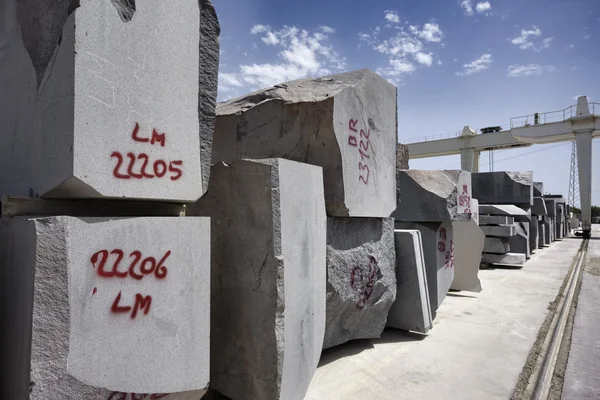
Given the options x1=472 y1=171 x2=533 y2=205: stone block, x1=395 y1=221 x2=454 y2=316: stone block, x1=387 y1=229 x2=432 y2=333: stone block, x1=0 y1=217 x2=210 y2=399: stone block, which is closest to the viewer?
x1=0 y1=217 x2=210 y2=399: stone block

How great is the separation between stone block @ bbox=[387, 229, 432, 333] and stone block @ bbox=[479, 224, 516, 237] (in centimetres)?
453

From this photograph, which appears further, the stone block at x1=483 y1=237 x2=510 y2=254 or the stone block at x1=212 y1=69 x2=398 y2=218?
the stone block at x1=483 y1=237 x2=510 y2=254

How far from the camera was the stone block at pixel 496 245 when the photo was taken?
7.32 meters

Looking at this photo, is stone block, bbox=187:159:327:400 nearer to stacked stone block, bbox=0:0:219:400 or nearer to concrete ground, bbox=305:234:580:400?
stacked stone block, bbox=0:0:219:400

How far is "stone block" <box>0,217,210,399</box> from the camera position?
1184 mm

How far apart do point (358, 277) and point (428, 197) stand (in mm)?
1417

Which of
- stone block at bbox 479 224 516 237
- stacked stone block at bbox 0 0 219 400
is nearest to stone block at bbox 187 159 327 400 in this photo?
stacked stone block at bbox 0 0 219 400

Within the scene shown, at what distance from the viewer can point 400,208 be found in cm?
388

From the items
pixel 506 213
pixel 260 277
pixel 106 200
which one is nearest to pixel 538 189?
pixel 506 213

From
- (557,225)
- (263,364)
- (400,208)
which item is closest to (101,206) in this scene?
(263,364)

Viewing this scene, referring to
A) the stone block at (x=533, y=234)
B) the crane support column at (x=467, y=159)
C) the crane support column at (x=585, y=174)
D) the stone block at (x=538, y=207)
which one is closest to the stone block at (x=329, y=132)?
the stone block at (x=533, y=234)

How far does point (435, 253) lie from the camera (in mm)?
3723

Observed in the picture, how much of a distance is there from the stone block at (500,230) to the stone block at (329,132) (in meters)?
5.02

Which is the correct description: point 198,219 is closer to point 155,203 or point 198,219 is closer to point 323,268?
point 155,203
